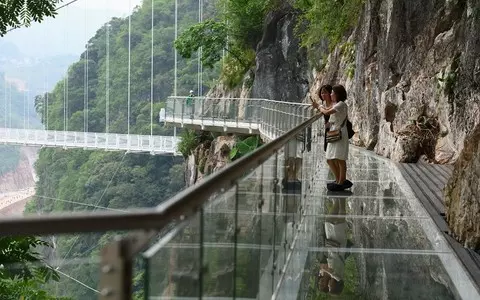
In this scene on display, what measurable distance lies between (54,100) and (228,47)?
33.4 metres

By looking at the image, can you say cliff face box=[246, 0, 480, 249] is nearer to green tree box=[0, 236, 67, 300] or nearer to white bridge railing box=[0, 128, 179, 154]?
green tree box=[0, 236, 67, 300]

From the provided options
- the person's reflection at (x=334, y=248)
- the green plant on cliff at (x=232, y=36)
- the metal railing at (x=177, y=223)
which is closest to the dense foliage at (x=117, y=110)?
the green plant on cliff at (x=232, y=36)

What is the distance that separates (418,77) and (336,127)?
6187mm

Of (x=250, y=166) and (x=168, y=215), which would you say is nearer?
(x=168, y=215)

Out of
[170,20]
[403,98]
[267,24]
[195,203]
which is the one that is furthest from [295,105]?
[170,20]

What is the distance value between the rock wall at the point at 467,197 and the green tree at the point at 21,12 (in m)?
3.46

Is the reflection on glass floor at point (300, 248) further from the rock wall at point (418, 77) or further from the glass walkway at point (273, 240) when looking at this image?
the rock wall at point (418, 77)

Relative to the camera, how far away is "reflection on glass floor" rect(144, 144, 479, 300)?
2193 mm

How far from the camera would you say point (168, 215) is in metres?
1.68

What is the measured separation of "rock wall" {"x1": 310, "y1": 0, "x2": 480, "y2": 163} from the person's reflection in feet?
11.3

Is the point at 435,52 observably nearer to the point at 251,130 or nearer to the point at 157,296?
the point at 157,296

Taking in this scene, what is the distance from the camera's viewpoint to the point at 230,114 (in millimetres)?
31703

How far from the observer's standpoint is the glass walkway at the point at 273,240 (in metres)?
1.53

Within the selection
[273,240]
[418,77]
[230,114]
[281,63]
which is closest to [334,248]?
[273,240]
